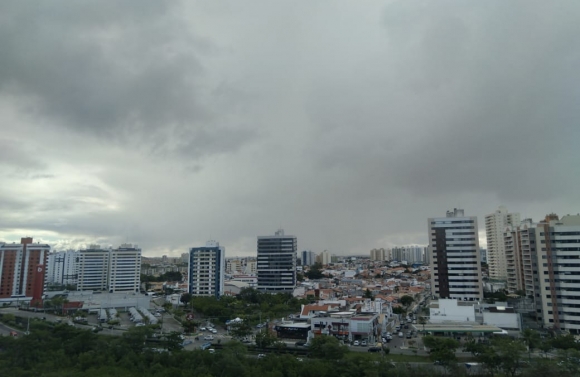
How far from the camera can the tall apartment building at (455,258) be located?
24.5 meters

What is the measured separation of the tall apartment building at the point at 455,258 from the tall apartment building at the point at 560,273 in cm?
535

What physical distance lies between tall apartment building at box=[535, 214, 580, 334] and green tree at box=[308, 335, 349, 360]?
40.2 feet

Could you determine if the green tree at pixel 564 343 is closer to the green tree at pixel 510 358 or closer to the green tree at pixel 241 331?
the green tree at pixel 510 358

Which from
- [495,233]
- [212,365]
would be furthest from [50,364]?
[495,233]

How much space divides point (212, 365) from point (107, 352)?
12.6 feet

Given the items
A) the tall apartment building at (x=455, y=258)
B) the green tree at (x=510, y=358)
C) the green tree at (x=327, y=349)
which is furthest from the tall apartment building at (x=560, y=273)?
the green tree at (x=327, y=349)

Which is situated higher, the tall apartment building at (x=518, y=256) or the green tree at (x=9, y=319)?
the tall apartment building at (x=518, y=256)

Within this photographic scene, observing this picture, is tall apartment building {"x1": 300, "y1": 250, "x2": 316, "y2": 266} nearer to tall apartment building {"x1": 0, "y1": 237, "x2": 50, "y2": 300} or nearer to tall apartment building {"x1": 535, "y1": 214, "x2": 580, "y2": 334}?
tall apartment building {"x1": 0, "y1": 237, "x2": 50, "y2": 300}

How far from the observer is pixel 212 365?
10836mm

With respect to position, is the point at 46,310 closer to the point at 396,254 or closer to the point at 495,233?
the point at 495,233

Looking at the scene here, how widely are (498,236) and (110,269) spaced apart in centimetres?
3921

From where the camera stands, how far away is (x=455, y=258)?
25.0 meters

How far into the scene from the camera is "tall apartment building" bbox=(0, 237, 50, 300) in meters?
29.9

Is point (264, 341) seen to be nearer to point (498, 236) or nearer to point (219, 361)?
point (219, 361)
